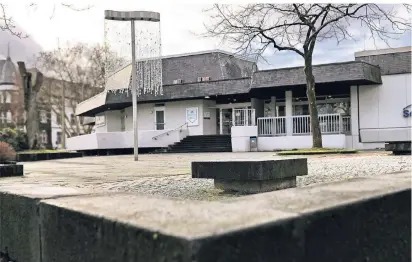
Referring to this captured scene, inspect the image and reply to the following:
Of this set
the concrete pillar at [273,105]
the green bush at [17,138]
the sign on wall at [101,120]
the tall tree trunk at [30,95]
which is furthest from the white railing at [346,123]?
the sign on wall at [101,120]

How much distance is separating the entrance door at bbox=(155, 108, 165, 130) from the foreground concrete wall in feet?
92.5

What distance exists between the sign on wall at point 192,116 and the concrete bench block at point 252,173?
25047 millimetres

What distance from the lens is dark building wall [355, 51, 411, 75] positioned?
23.7 meters

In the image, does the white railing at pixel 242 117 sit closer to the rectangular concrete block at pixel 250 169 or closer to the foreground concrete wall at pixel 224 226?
the rectangular concrete block at pixel 250 169

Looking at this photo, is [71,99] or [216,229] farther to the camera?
[71,99]

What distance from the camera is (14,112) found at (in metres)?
54.8

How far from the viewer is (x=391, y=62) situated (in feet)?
80.2

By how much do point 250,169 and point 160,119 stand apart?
27672 mm

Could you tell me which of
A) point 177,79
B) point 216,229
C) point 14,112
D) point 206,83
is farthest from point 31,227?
point 14,112

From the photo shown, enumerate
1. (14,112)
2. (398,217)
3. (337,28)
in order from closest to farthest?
1. (398,217)
2. (337,28)
3. (14,112)

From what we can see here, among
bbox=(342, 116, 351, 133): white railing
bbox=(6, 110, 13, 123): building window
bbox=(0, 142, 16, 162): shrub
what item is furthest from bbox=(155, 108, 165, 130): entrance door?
bbox=(6, 110, 13, 123): building window

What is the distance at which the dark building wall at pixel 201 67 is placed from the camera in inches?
1224

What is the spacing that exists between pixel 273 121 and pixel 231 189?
70.7 feet

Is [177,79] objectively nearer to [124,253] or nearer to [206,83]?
[206,83]
